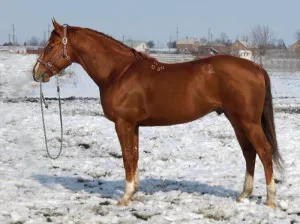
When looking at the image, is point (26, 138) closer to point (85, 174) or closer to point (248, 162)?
point (85, 174)

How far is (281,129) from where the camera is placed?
11805 millimetres

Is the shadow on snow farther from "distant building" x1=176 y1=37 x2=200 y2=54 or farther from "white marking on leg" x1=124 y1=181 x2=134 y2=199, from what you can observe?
"distant building" x1=176 y1=37 x2=200 y2=54

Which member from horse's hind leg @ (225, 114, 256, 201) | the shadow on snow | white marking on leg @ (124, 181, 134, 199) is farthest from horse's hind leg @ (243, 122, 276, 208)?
white marking on leg @ (124, 181, 134, 199)

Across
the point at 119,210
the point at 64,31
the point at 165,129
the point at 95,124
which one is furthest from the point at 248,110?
the point at 95,124

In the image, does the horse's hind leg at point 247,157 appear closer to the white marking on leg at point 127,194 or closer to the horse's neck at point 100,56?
the white marking on leg at point 127,194

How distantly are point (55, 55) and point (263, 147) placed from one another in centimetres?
300

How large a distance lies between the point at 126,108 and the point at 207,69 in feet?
3.78

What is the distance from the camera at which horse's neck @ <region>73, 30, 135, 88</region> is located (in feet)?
19.1

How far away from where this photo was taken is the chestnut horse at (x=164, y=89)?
540cm

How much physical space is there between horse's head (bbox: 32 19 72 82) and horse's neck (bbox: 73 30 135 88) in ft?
0.50

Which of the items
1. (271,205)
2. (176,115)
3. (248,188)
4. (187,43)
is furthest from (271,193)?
(187,43)

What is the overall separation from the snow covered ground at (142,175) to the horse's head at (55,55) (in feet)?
5.67

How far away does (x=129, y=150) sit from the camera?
579 centimetres

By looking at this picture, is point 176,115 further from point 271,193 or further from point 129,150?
point 271,193
